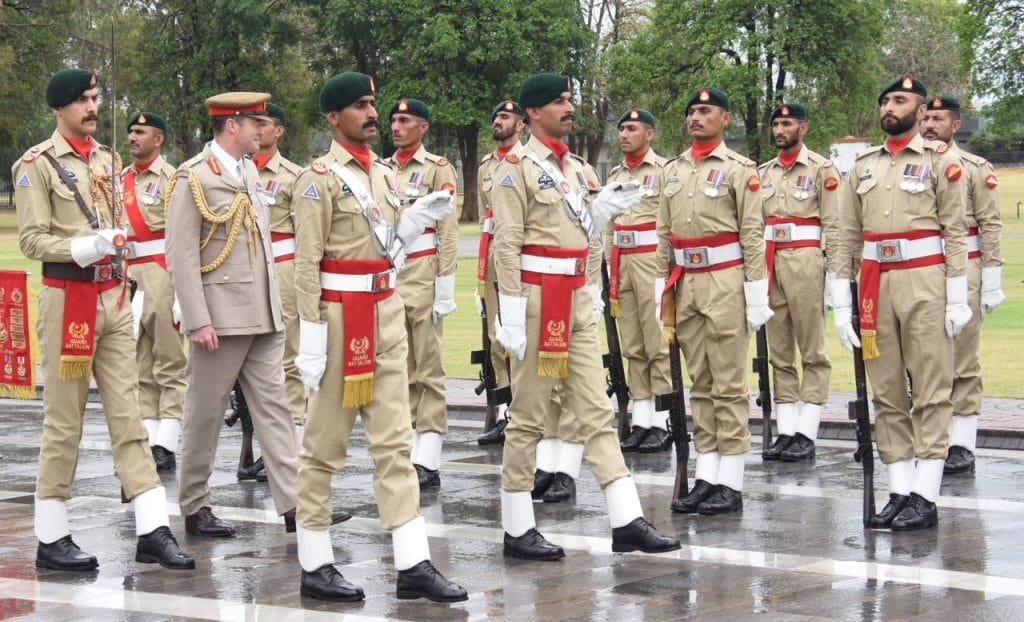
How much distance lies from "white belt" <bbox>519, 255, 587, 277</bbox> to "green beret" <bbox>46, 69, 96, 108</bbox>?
238 centimetres

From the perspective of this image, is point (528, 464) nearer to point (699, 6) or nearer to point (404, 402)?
point (404, 402)

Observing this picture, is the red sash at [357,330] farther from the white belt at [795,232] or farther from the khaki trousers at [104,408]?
the white belt at [795,232]

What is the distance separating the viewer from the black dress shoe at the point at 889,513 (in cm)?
898

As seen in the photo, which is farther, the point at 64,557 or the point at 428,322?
the point at 428,322

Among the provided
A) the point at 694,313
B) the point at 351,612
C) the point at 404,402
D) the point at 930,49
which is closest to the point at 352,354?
the point at 404,402

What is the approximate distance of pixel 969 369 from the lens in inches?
440

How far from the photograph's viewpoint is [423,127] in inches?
446

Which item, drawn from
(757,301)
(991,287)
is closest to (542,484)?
(757,301)

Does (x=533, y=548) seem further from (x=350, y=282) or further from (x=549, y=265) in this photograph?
(x=350, y=282)

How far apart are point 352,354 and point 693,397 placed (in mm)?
3120

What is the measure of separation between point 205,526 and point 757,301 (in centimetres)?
339

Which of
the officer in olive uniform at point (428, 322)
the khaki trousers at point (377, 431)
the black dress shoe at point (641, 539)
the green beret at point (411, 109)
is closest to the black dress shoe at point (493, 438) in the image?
the officer in olive uniform at point (428, 322)

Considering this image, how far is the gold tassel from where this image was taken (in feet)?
30.2

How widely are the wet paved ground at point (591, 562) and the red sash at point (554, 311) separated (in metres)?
0.98
